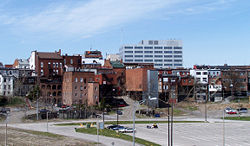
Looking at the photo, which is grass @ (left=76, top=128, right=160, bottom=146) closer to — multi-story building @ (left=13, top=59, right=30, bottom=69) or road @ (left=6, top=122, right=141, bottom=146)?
road @ (left=6, top=122, right=141, bottom=146)

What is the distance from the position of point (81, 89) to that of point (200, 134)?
52101mm

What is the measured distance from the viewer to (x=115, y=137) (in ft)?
210

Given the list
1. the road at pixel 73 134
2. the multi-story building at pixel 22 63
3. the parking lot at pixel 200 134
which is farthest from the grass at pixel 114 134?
the multi-story building at pixel 22 63

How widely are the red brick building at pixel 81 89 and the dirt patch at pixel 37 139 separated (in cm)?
4175

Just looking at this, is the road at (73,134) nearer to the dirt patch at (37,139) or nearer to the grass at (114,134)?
the grass at (114,134)

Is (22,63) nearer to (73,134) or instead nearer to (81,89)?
(81,89)

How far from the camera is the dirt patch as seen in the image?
57344mm

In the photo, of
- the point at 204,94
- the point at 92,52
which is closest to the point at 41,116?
the point at 204,94

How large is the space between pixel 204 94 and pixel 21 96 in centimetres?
6538

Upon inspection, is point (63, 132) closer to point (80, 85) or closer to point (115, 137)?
point (115, 137)

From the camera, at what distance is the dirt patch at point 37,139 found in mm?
57344

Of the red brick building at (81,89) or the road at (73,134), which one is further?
the red brick building at (81,89)

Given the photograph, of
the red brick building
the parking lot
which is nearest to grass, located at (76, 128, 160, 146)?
the parking lot

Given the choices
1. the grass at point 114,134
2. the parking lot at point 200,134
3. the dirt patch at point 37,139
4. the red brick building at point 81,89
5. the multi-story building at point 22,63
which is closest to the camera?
the dirt patch at point 37,139
